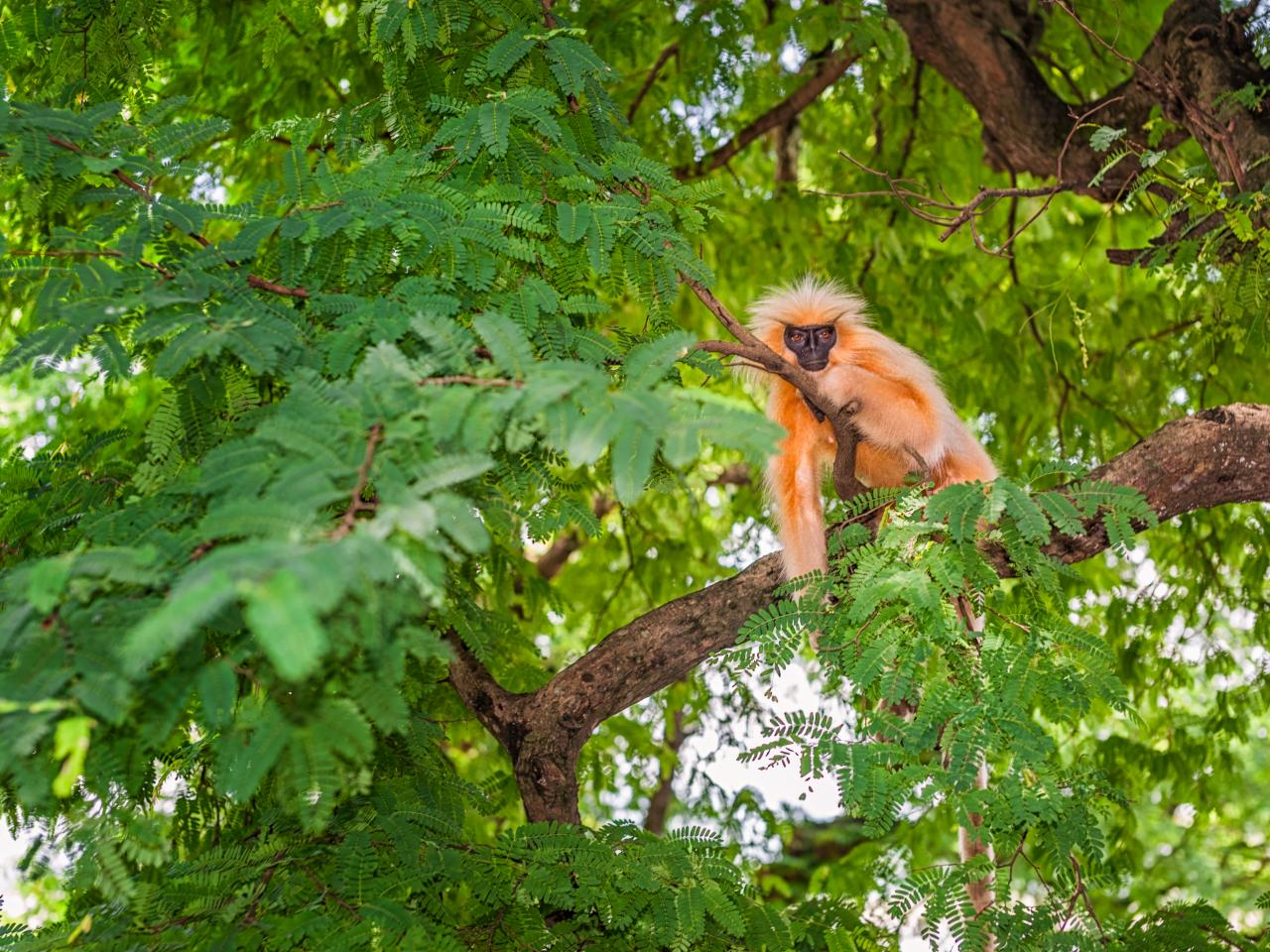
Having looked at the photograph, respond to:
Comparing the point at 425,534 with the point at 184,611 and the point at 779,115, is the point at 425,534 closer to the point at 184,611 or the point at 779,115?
the point at 184,611

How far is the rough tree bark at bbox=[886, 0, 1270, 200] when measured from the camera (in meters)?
4.72

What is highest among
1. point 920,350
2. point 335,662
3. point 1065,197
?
point 1065,197

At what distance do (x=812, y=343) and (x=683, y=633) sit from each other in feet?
4.38

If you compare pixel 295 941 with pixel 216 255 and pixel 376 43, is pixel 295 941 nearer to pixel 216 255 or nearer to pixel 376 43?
pixel 216 255

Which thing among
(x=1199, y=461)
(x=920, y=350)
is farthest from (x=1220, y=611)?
(x=1199, y=461)

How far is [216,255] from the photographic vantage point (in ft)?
9.09

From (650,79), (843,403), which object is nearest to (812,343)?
(843,403)

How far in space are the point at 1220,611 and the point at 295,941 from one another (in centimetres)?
566

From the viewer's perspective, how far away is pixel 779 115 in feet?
22.8

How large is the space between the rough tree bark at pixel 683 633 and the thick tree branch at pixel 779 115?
10.1 ft

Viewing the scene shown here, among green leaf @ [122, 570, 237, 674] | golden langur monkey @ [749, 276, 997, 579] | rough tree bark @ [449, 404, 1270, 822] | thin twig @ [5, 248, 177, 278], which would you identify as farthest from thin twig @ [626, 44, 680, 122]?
green leaf @ [122, 570, 237, 674]

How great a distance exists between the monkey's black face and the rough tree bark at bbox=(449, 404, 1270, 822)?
0.87m

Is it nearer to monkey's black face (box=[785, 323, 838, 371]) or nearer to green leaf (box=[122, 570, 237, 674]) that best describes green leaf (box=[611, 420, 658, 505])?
green leaf (box=[122, 570, 237, 674])

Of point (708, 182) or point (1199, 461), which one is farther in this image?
point (1199, 461)
